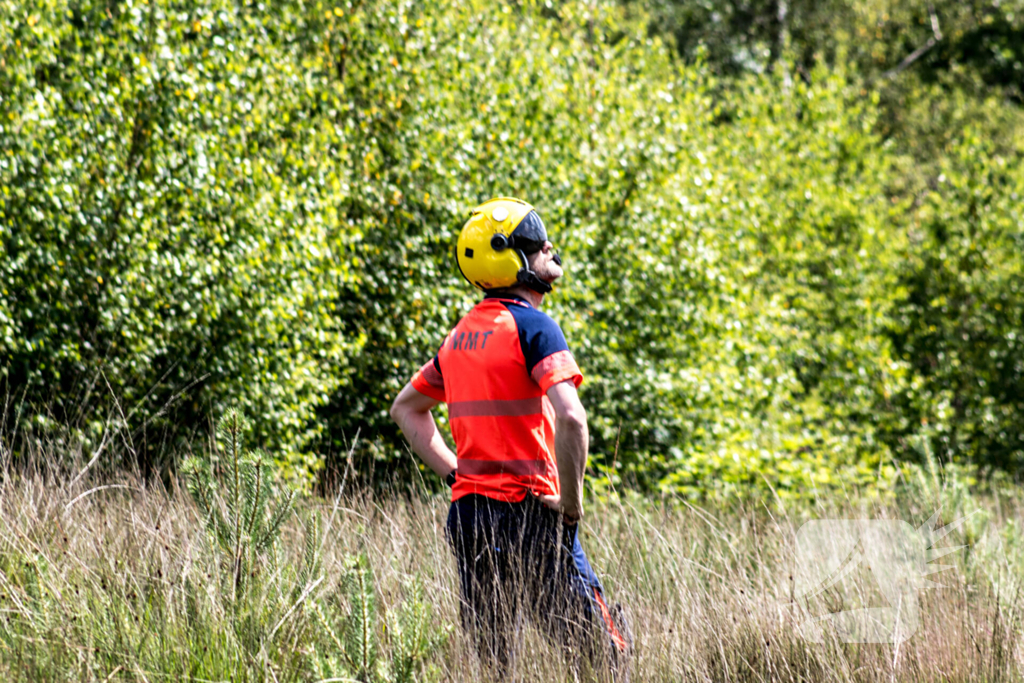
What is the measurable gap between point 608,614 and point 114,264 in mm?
3948

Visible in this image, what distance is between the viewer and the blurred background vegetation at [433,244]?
5500 millimetres

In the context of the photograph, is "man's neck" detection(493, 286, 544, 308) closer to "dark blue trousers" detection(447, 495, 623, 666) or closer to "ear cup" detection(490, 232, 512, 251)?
"ear cup" detection(490, 232, 512, 251)

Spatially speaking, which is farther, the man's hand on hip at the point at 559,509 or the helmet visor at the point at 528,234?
the helmet visor at the point at 528,234

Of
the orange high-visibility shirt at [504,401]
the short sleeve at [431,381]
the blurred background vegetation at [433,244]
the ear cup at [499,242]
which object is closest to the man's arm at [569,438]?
the orange high-visibility shirt at [504,401]

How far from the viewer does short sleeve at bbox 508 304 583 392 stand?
2805 mm

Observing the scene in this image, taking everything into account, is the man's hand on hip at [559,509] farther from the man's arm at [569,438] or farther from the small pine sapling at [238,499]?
the small pine sapling at [238,499]

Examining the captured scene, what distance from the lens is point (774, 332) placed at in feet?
34.9

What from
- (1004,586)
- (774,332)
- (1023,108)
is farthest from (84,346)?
(1023,108)

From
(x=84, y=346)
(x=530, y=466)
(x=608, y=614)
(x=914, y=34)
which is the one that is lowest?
(x=608, y=614)

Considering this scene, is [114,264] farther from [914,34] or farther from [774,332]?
[914,34]

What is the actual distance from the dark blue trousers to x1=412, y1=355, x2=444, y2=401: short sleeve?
461 mm

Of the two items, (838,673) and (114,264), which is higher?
(114,264)

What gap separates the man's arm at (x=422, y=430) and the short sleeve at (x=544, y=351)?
651 mm

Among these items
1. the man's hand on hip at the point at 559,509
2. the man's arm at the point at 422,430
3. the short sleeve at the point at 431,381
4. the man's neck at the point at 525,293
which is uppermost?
the man's neck at the point at 525,293
